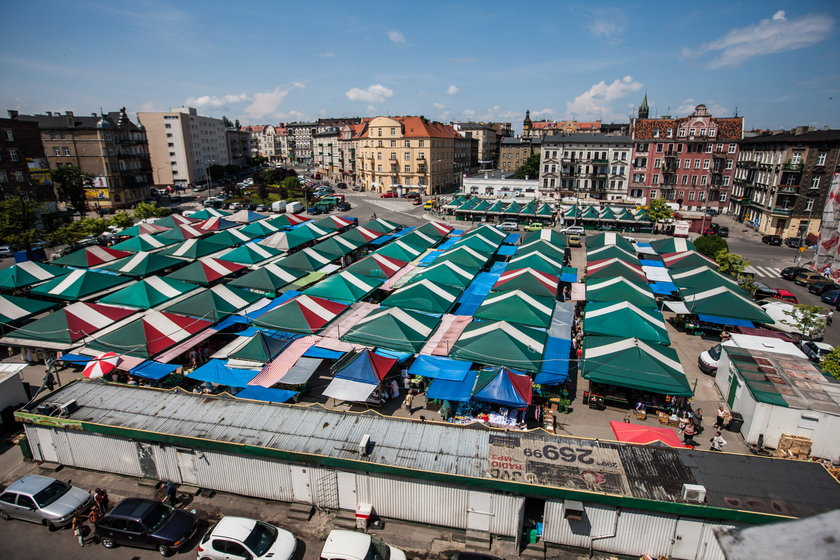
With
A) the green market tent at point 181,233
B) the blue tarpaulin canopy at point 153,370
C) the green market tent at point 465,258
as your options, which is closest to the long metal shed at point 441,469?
the blue tarpaulin canopy at point 153,370

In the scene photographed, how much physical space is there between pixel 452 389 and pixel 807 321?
55.4ft

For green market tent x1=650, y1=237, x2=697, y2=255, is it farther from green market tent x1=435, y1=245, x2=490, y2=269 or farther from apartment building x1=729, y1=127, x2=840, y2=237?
apartment building x1=729, y1=127, x2=840, y2=237

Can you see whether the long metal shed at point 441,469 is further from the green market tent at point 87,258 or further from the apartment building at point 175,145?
the apartment building at point 175,145

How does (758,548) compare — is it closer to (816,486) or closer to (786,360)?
(816,486)

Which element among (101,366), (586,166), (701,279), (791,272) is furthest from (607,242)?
(101,366)

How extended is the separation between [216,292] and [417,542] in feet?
48.3

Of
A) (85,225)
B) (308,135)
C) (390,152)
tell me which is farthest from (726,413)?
(308,135)

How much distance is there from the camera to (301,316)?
19.0m

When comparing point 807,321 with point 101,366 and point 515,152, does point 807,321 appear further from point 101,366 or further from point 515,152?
point 515,152

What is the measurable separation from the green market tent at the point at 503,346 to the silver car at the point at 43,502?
38.0ft

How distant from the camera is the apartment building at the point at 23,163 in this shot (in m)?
42.2

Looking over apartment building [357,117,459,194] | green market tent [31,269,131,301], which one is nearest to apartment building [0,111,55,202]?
green market tent [31,269,131,301]

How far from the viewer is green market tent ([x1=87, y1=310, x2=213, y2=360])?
54.6ft

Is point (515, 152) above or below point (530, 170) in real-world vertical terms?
above
